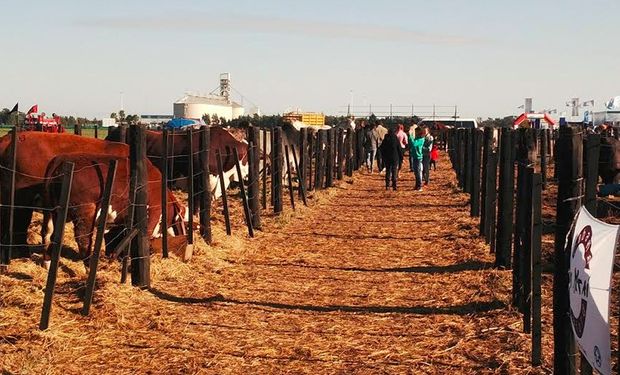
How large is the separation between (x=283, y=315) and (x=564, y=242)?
136 inches

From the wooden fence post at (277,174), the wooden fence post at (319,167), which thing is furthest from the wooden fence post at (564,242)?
the wooden fence post at (319,167)

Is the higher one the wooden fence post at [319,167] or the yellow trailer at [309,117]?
the yellow trailer at [309,117]

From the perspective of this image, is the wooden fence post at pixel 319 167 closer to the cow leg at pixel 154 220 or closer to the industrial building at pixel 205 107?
the cow leg at pixel 154 220

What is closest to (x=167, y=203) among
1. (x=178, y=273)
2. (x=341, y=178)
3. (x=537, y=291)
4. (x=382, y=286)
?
(x=178, y=273)

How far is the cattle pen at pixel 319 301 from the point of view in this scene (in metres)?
6.36

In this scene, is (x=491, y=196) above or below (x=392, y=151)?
below

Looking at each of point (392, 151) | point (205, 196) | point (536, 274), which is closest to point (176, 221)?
point (205, 196)

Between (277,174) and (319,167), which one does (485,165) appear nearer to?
(277,174)

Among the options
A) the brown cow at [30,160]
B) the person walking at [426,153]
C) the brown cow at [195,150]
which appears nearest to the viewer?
the brown cow at [30,160]

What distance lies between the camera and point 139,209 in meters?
8.94

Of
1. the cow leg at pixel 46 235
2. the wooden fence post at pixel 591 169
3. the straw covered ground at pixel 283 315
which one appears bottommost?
the straw covered ground at pixel 283 315

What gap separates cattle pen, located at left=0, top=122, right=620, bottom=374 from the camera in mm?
6363

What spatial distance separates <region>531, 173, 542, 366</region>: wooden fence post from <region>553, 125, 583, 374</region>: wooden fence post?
0.82 m

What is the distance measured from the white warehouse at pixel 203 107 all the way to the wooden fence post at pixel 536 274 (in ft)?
238
